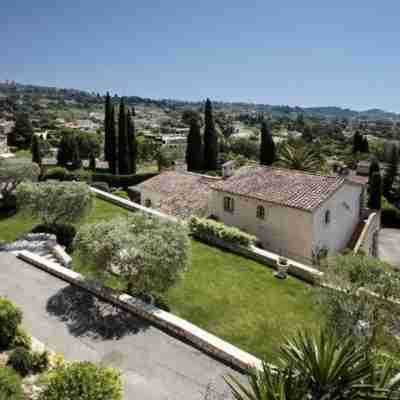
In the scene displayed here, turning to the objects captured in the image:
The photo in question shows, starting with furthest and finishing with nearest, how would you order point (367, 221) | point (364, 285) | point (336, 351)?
point (367, 221), point (364, 285), point (336, 351)

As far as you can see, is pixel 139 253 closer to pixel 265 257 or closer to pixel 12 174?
pixel 265 257

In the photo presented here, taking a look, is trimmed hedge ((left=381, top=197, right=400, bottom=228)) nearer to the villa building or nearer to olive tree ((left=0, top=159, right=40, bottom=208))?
the villa building

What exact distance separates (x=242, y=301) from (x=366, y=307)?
5.41 metres

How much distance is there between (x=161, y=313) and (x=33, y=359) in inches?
144

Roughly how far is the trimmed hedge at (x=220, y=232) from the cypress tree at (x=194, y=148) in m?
29.6

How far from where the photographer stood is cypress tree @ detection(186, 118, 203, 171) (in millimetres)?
48438

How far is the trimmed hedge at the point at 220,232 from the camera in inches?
696

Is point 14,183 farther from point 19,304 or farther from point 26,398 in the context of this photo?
point 26,398

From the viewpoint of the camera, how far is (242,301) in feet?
42.2

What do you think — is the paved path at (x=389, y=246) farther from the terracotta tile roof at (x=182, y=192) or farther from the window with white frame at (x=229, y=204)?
the terracotta tile roof at (x=182, y=192)

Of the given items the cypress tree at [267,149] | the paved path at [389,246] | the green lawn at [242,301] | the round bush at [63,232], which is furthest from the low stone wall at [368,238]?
the cypress tree at [267,149]

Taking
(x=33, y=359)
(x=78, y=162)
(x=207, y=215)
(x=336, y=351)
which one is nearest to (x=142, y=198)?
(x=207, y=215)

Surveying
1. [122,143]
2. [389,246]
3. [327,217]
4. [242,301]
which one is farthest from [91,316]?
[122,143]

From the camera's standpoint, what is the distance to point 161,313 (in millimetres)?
10336
